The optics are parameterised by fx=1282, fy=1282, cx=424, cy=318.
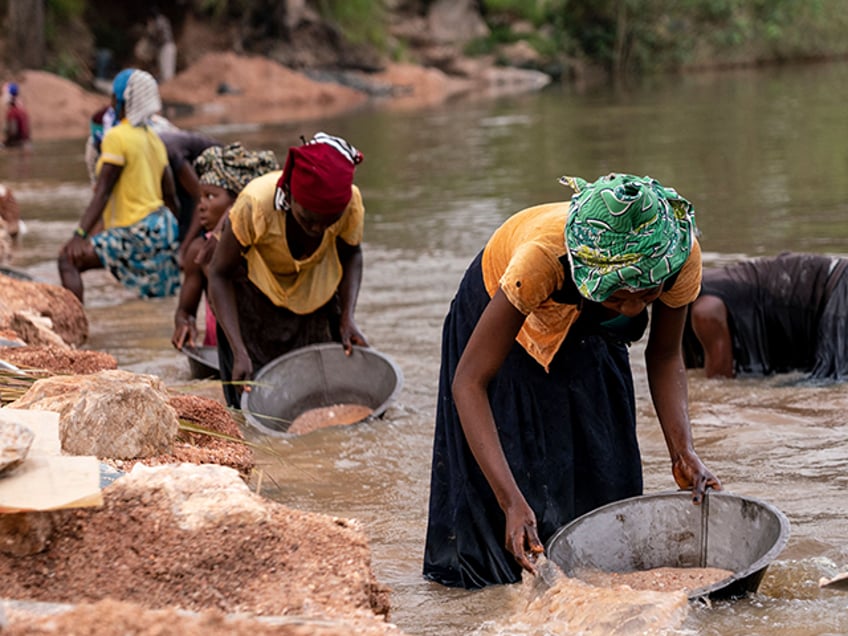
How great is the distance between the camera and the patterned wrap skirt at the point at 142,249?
7664mm

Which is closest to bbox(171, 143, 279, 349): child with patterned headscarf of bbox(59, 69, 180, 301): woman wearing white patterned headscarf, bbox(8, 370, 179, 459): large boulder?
bbox(59, 69, 180, 301): woman wearing white patterned headscarf

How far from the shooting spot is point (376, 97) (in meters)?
31.2

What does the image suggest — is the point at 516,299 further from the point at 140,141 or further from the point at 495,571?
the point at 140,141

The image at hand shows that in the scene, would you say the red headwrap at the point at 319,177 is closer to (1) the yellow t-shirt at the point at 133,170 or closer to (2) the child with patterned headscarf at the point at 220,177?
(2) the child with patterned headscarf at the point at 220,177

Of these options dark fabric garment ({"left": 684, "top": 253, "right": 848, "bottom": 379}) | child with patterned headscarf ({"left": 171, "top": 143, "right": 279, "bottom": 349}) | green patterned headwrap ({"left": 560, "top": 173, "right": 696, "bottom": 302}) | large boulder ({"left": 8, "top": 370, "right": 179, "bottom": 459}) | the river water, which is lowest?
the river water

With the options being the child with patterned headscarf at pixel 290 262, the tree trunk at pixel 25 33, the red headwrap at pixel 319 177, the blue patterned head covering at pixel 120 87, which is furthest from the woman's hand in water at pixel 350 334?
the tree trunk at pixel 25 33

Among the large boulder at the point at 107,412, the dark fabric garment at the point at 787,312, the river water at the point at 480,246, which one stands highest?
the large boulder at the point at 107,412

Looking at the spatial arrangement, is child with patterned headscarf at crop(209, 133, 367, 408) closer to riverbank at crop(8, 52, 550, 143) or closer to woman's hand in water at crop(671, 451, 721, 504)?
woman's hand in water at crop(671, 451, 721, 504)

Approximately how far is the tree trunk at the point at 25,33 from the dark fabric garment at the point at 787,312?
76.6 feet

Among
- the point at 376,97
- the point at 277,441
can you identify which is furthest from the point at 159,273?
the point at 376,97

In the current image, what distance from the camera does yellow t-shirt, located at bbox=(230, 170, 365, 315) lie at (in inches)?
201

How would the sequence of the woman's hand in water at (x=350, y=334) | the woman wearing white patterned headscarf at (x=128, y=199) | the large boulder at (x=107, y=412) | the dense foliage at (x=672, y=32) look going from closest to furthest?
the large boulder at (x=107, y=412), the woman's hand in water at (x=350, y=334), the woman wearing white patterned headscarf at (x=128, y=199), the dense foliage at (x=672, y=32)

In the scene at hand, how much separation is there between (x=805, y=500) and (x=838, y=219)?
251 inches

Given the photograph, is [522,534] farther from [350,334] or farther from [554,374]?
[350,334]
